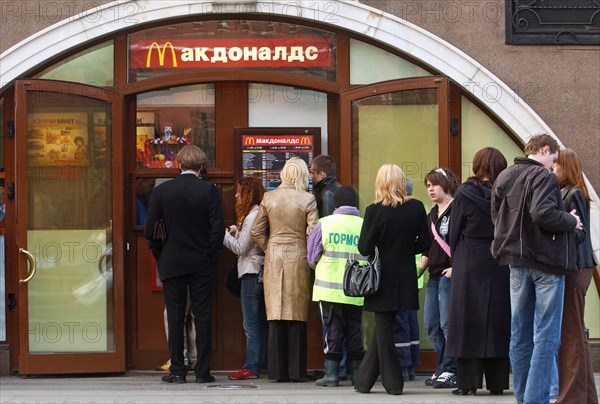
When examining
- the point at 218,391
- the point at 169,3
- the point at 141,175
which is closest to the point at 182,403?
the point at 218,391

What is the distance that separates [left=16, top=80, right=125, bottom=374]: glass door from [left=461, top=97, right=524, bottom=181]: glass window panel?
2.89 m

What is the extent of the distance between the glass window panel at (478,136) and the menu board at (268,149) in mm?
1268

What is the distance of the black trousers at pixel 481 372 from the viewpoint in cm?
896

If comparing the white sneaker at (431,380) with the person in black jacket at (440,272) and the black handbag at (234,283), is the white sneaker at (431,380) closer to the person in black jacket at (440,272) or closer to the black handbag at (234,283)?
the person in black jacket at (440,272)

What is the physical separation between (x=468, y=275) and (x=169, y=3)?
11.4 feet

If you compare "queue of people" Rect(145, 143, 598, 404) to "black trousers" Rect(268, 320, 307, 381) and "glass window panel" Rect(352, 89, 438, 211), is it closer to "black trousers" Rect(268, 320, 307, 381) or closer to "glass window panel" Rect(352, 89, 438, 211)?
"black trousers" Rect(268, 320, 307, 381)

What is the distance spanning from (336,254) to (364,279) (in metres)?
0.52

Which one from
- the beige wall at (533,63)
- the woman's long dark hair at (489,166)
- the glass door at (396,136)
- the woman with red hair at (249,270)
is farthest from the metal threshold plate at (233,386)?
the beige wall at (533,63)

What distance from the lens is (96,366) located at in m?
10.5

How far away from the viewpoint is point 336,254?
381 inches

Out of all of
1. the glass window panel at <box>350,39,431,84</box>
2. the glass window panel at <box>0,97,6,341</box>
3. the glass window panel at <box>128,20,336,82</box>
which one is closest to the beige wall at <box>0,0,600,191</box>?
the glass window panel at <box>350,39,431,84</box>

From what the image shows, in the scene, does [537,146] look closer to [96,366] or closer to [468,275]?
[468,275]

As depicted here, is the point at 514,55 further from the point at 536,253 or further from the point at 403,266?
the point at 536,253

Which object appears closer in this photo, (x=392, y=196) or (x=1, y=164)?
(x=392, y=196)
